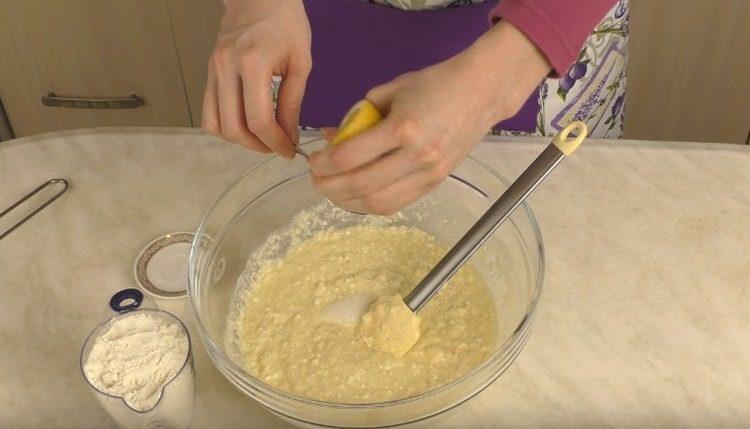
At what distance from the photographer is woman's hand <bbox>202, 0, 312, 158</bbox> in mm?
791

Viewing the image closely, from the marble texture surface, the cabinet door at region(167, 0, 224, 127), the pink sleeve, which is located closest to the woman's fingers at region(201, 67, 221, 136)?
the marble texture surface

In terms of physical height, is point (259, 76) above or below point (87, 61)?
above

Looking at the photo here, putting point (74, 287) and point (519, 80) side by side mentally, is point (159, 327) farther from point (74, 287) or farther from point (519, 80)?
point (519, 80)

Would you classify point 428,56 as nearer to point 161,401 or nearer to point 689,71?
point 161,401

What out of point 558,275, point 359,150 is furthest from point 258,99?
point 558,275

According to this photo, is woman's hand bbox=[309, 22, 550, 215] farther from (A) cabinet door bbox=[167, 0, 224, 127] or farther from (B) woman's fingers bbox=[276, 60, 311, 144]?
(A) cabinet door bbox=[167, 0, 224, 127]

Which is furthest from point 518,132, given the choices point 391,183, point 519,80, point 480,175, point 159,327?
point 159,327

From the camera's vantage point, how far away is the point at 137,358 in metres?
0.75

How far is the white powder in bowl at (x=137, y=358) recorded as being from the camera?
720 mm

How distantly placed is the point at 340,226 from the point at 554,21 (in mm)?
397

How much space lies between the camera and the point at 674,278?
91 centimetres

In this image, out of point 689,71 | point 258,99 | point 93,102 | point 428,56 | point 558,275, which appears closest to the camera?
point 258,99

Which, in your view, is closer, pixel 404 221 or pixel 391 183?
pixel 391 183

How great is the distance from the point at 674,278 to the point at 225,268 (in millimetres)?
557
